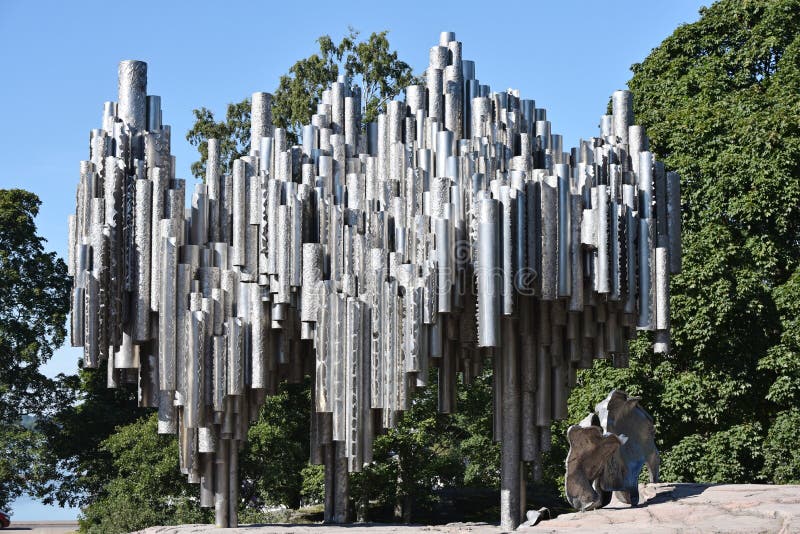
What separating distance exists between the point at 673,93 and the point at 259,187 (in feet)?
41.0

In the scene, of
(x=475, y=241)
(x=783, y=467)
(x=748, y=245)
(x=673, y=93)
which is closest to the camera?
(x=475, y=241)

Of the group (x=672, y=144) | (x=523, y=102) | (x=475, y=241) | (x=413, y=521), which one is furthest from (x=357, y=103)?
(x=413, y=521)

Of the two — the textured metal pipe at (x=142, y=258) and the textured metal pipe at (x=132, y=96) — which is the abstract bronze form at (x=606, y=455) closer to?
the textured metal pipe at (x=142, y=258)

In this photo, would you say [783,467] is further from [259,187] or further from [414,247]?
[259,187]

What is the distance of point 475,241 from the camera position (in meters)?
15.8

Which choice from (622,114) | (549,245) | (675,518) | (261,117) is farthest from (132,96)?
(675,518)

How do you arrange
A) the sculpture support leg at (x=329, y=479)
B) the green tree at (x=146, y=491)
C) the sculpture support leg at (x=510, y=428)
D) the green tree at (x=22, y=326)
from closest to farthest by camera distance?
the sculpture support leg at (x=510, y=428)
the sculpture support leg at (x=329, y=479)
the green tree at (x=146, y=491)
the green tree at (x=22, y=326)

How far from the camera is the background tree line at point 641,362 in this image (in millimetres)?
23125

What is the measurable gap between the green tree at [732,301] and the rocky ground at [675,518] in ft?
19.8

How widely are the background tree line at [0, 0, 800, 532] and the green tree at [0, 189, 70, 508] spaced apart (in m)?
0.05

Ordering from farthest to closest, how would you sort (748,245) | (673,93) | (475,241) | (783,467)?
1. (673,93)
2. (748,245)
3. (783,467)
4. (475,241)

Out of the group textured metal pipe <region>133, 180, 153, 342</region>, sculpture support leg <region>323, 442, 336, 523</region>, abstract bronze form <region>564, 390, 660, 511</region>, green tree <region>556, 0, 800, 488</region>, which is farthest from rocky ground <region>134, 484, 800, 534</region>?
green tree <region>556, 0, 800, 488</region>

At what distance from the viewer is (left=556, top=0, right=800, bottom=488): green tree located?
22859 millimetres

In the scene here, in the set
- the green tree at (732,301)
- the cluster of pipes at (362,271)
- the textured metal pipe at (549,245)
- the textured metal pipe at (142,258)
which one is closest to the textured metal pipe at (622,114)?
the cluster of pipes at (362,271)
